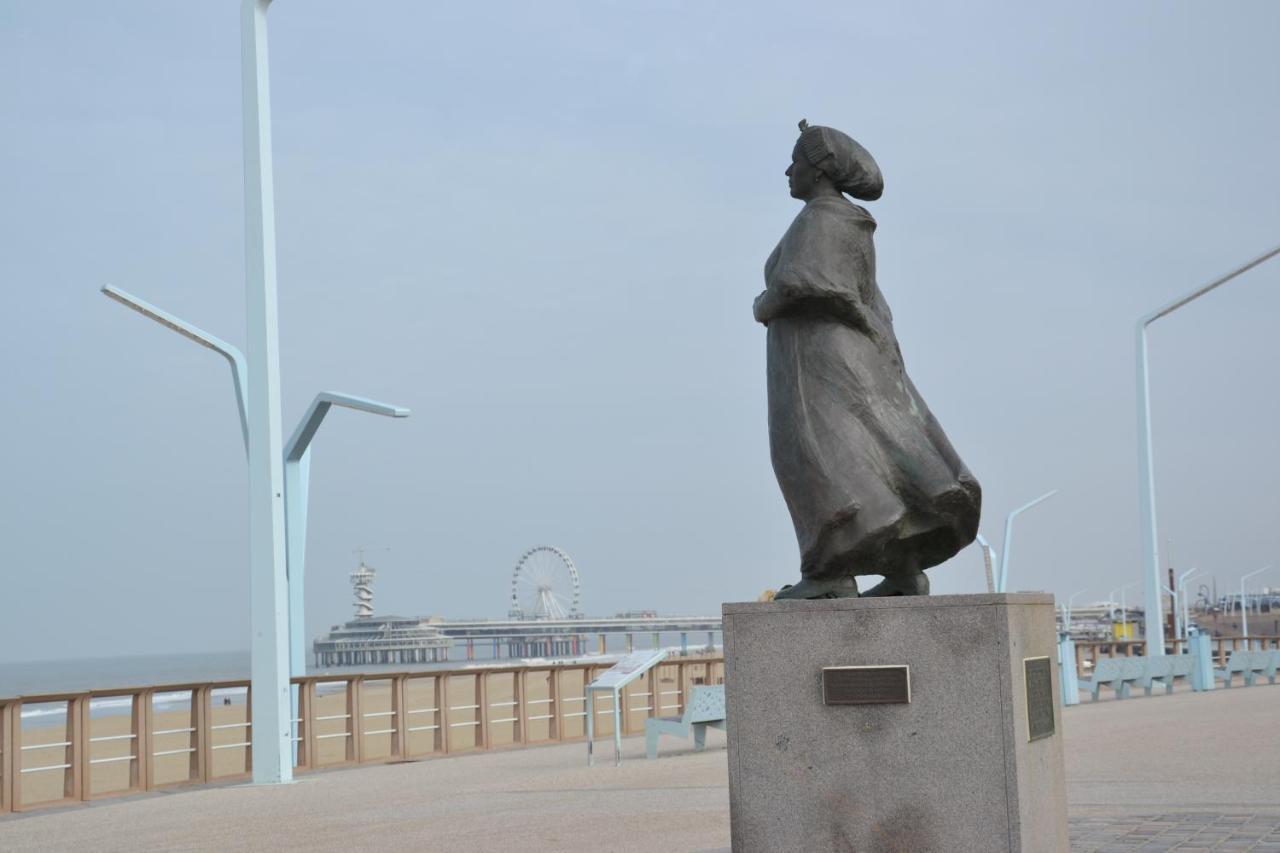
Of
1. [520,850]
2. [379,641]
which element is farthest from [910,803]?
[379,641]

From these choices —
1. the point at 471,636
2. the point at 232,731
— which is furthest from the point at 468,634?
the point at 232,731

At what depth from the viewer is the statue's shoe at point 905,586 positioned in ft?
23.2

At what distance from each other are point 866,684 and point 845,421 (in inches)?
47.7

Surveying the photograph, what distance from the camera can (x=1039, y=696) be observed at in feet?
22.4

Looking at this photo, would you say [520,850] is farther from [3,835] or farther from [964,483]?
[3,835]

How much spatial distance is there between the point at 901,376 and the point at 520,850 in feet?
10.9

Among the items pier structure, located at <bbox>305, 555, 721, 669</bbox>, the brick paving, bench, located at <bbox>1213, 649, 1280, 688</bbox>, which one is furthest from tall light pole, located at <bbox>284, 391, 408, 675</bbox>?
pier structure, located at <bbox>305, 555, 721, 669</bbox>

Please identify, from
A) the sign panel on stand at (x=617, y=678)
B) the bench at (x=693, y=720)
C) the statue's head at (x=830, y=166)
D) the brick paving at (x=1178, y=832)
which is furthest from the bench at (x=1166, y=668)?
the statue's head at (x=830, y=166)

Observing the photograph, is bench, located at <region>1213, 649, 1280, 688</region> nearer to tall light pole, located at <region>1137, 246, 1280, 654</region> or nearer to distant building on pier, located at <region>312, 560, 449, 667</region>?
tall light pole, located at <region>1137, 246, 1280, 654</region>

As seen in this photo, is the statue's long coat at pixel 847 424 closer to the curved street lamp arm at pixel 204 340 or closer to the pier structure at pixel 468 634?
the curved street lamp arm at pixel 204 340

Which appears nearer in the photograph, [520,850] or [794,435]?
[794,435]

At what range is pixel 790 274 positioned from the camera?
713cm

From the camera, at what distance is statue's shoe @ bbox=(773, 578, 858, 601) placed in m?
6.84

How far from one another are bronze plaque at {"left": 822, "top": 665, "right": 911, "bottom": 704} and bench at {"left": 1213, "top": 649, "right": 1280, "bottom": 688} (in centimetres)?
2377
